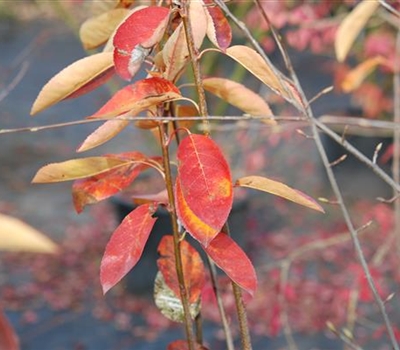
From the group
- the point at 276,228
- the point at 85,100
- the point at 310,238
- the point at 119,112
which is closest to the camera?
the point at 119,112

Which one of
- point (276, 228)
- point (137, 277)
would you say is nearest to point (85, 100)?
point (276, 228)

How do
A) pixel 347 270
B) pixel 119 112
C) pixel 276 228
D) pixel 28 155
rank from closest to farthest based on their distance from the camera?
pixel 119 112
pixel 347 270
pixel 276 228
pixel 28 155

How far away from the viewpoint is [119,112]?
82 cm

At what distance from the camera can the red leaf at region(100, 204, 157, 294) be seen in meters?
0.85

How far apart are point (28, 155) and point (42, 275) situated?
2089 mm

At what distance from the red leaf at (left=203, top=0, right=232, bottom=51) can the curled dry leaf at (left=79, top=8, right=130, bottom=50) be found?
140 mm

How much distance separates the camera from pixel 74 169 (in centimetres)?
92

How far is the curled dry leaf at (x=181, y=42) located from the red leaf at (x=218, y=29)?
1 cm

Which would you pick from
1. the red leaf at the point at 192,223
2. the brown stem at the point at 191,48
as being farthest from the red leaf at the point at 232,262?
the brown stem at the point at 191,48

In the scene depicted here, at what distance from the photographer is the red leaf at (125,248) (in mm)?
849

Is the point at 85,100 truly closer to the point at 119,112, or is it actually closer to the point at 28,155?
the point at 28,155

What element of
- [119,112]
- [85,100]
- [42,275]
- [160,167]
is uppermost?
[119,112]

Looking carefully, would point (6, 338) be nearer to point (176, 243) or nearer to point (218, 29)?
point (176, 243)

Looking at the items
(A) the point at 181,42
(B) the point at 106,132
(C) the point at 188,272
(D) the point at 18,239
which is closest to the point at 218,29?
(A) the point at 181,42
